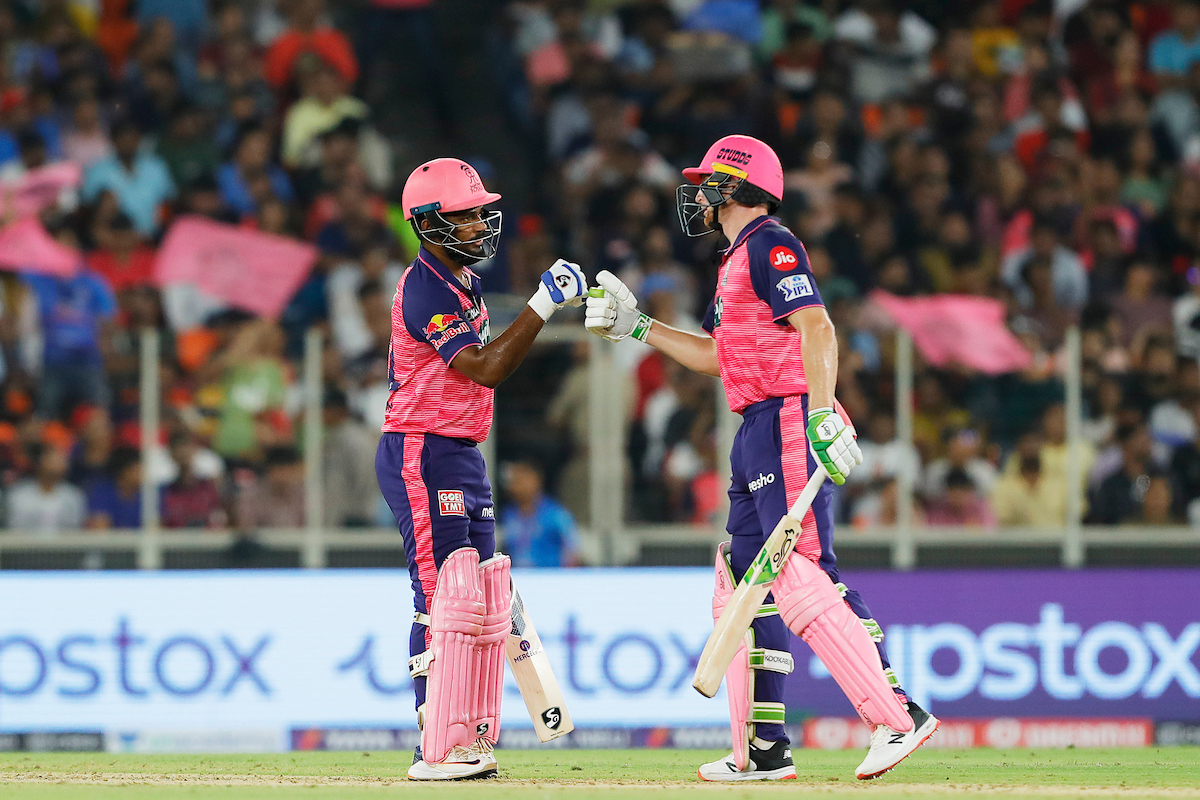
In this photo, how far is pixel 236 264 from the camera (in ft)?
42.5

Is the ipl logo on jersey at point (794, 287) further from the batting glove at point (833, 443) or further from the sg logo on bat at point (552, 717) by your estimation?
the sg logo on bat at point (552, 717)

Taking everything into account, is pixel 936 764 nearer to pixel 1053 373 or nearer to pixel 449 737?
pixel 449 737

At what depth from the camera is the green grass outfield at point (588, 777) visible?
21.4ft

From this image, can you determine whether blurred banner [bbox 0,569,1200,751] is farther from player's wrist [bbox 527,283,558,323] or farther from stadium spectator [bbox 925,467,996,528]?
player's wrist [bbox 527,283,558,323]

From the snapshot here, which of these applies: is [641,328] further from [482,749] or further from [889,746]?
[889,746]

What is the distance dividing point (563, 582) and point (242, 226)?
4.64 m

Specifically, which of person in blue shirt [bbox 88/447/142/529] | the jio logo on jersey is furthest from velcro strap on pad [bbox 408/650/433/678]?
person in blue shirt [bbox 88/447/142/529]

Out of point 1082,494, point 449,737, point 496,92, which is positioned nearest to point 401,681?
point 449,737

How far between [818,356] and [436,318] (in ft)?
5.10

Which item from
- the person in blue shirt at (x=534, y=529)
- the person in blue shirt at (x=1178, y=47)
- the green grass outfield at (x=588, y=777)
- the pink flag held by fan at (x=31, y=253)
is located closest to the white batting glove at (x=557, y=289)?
the green grass outfield at (x=588, y=777)

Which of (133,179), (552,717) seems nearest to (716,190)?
(552,717)

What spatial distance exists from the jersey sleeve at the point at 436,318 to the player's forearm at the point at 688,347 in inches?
34.4

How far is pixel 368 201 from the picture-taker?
1423 centimetres

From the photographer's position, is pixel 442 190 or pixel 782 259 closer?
pixel 782 259
